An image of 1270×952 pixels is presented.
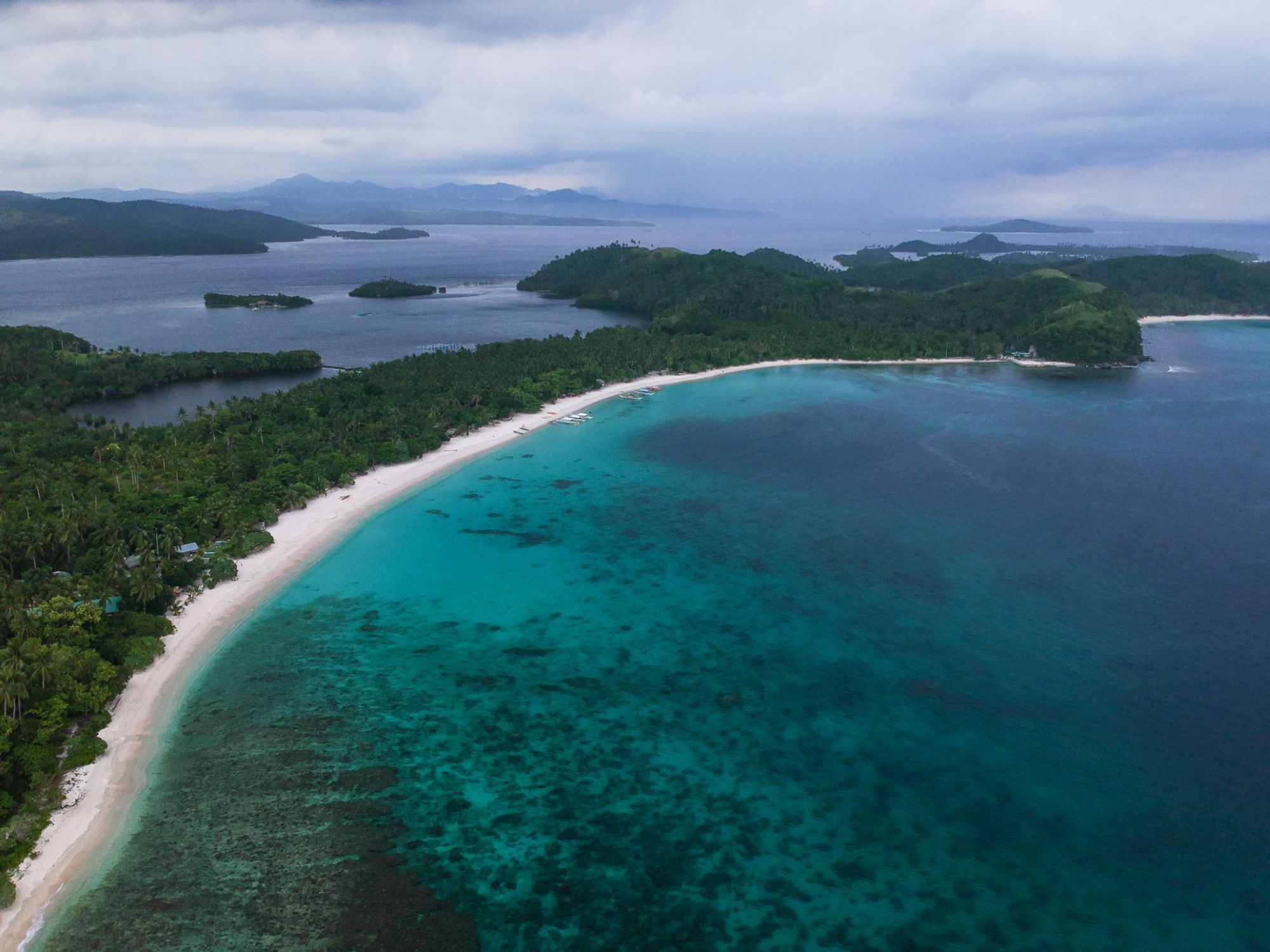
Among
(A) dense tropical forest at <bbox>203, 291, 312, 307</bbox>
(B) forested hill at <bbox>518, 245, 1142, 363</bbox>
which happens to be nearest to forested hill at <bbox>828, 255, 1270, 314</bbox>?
(B) forested hill at <bbox>518, 245, 1142, 363</bbox>

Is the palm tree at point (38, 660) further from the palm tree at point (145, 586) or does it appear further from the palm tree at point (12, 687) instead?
the palm tree at point (145, 586)

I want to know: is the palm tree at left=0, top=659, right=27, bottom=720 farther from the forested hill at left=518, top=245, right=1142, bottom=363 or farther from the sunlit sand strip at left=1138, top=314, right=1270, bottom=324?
the sunlit sand strip at left=1138, top=314, right=1270, bottom=324

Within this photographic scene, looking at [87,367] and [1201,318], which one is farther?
[1201,318]

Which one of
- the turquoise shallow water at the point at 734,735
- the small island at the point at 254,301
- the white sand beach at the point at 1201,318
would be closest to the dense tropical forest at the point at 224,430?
the turquoise shallow water at the point at 734,735

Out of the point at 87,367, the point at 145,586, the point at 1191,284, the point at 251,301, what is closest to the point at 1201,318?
the point at 1191,284

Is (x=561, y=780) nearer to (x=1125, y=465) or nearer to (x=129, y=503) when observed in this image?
(x=129, y=503)

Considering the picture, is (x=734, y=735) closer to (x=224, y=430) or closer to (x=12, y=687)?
(x=12, y=687)
